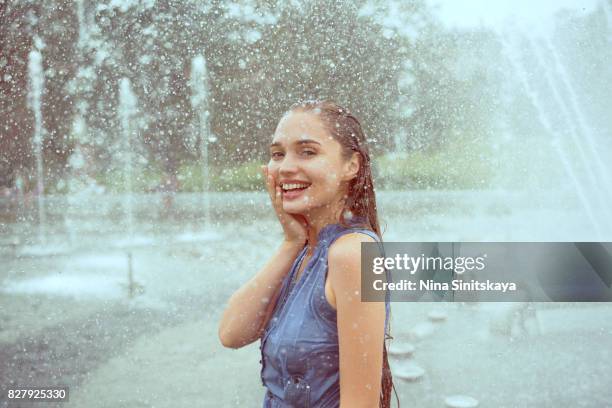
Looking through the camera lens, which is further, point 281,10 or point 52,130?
point 52,130

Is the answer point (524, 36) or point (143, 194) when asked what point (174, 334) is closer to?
point (143, 194)

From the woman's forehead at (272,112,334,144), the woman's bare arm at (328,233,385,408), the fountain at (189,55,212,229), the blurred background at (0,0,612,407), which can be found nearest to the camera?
the woman's bare arm at (328,233,385,408)

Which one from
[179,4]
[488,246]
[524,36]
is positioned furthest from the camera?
[179,4]

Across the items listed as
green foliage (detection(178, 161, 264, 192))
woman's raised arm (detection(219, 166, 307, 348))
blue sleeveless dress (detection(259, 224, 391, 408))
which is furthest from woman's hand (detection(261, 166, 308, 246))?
green foliage (detection(178, 161, 264, 192))

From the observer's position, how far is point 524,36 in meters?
1.78

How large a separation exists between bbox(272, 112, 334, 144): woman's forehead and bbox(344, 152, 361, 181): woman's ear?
49mm

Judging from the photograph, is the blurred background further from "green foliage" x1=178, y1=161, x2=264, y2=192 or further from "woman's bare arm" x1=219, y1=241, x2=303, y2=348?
"woman's bare arm" x1=219, y1=241, x2=303, y2=348

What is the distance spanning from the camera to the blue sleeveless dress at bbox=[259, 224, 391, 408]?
0.78m

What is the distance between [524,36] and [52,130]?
167 centimetres

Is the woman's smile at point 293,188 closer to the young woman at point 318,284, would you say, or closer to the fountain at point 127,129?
the young woman at point 318,284

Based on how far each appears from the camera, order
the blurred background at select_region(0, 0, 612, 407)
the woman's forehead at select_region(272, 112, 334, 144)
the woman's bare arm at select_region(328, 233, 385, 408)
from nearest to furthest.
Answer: the woman's bare arm at select_region(328, 233, 385, 408), the woman's forehead at select_region(272, 112, 334, 144), the blurred background at select_region(0, 0, 612, 407)

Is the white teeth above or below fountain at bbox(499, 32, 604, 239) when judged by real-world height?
below

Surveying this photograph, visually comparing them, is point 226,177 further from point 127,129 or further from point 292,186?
point 292,186

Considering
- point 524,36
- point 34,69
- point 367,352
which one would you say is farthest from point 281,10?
point 367,352
